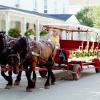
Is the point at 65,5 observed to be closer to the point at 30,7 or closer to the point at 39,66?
the point at 30,7

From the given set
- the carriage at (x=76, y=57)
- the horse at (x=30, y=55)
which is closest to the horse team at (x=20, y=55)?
the horse at (x=30, y=55)

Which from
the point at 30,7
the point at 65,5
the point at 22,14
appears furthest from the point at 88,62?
the point at 65,5

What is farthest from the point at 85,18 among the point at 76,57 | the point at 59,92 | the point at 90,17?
the point at 59,92

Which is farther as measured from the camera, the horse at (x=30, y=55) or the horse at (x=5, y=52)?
the horse at (x=30, y=55)

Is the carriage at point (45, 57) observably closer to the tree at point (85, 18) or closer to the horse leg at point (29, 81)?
the horse leg at point (29, 81)

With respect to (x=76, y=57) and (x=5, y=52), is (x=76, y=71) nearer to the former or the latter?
(x=76, y=57)

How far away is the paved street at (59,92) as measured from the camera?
11.8 metres

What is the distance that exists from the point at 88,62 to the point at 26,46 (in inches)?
250

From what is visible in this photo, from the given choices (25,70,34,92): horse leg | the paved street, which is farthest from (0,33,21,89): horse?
the paved street

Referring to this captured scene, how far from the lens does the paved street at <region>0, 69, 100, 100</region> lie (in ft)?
38.7

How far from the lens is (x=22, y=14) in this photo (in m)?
27.0

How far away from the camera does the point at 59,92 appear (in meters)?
12.9

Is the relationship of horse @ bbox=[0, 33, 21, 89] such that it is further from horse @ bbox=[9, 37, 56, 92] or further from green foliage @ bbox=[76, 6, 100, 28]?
green foliage @ bbox=[76, 6, 100, 28]

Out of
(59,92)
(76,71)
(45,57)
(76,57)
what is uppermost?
(45,57)
